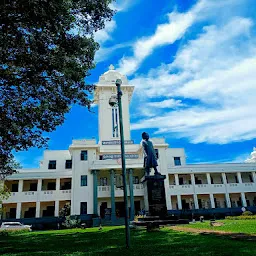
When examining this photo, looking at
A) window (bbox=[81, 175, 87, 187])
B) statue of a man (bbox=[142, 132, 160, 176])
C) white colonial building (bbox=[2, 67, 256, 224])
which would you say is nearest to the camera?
statue of a man (bbox=[142, 132, 160, 176])

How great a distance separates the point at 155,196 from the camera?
12.1 m

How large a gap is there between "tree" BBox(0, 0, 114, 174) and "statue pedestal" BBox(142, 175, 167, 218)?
4864 millimetres

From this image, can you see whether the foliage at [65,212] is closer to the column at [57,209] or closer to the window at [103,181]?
the column at [57,209]

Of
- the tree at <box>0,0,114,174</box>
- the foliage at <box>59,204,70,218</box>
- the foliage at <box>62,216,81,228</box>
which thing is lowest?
the foliage at <box>62,216,81,228</box>

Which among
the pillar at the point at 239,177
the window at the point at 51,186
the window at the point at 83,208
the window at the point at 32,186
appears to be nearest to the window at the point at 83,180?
the window at the point at 83,208

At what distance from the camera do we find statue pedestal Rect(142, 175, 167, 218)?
11.9 metres

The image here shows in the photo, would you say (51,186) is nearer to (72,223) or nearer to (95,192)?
(95,192)

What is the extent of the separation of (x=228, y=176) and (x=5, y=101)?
112 ft

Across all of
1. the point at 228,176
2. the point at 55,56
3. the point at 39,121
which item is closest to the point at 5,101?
the point at 39,121

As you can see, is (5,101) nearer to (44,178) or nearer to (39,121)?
(39,121)

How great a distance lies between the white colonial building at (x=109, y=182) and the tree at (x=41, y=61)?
16474 millimetres

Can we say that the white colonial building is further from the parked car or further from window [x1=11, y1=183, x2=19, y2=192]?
the parked car

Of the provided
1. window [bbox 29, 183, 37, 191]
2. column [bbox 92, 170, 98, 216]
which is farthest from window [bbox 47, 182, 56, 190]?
column [bbox 92, 170, 98, 216]

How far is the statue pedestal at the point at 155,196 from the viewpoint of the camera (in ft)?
39.0
